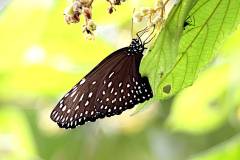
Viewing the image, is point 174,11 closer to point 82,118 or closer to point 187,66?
point 187,66

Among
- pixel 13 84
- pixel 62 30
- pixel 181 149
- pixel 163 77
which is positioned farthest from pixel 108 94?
pixel 181 149

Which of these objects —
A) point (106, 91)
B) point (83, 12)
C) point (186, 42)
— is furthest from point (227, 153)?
point (83, 12)

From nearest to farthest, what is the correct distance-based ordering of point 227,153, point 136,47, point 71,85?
point 136,47 < point 227,153 < point 71,85

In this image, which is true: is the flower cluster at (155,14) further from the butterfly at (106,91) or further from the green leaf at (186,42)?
the butterfly at (106,91)

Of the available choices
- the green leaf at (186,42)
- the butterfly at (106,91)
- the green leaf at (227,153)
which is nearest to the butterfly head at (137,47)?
the butterfly at (106,91)

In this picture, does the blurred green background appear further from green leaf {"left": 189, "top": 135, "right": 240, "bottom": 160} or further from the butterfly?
the butterfly

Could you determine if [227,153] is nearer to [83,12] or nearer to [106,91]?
[106,91]
